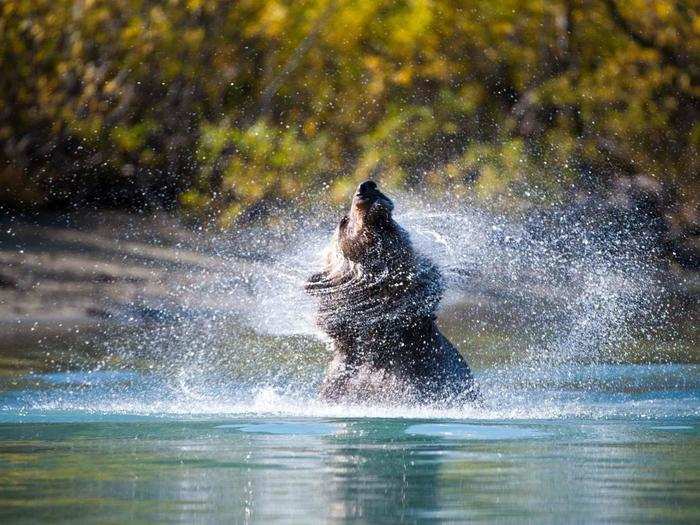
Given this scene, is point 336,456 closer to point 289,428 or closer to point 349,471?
point 349,471

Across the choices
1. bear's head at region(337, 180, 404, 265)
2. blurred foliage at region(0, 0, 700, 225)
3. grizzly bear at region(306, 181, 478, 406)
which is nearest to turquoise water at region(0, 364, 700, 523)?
grizzly bear at region(306, 181, 478, 406)

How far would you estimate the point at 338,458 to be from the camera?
23.1 ft

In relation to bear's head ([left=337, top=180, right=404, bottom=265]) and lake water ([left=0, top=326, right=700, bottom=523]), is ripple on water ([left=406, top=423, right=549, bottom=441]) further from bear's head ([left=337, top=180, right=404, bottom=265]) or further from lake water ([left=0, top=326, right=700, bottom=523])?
bear's head ([left=337, top=180, right=404, bottom=265])

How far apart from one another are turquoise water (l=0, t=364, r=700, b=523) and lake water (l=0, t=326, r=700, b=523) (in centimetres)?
1

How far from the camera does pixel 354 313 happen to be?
32.9 feet

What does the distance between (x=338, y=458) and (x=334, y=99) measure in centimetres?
2160

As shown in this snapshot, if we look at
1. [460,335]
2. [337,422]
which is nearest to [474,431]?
[337,422]

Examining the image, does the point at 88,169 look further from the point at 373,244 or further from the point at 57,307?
the point at 373,244

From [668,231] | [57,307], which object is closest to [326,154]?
[668,231]

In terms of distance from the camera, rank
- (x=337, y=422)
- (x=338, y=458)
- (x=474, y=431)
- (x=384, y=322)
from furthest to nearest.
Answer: (x=384, y=322), (x=337, y=422), (x=474, y=431), (x=338, y=458)

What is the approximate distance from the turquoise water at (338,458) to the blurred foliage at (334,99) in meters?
14.0

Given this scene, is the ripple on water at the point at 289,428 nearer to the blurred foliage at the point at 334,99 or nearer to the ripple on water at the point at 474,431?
the ripple on water at the point at 474,431

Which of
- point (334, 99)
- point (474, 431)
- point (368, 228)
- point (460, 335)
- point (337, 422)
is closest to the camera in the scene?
point (474, 431)

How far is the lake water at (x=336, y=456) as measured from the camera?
18.4 feet
